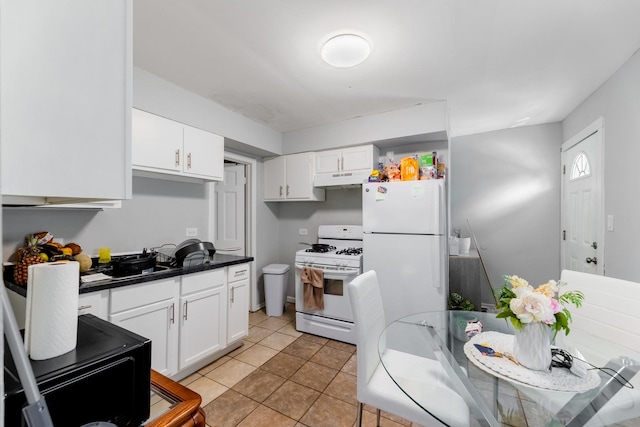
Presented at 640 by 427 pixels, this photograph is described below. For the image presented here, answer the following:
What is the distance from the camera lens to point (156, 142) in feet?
7.45

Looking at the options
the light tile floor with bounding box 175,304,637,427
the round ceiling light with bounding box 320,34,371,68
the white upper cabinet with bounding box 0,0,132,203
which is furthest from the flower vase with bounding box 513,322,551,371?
the round ceiling light with bounding box 320,34,371,68

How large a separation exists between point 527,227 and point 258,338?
141 inches

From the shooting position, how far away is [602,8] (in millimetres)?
1527

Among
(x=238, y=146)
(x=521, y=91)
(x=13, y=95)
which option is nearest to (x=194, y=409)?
(x=13, y=95)

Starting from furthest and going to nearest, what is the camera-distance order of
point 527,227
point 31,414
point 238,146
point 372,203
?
point 527,227, point 238,146, point 372,203, point 31,414

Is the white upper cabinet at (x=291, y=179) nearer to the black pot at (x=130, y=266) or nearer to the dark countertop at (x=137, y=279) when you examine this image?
the dark countertop at (x=137, y=279)

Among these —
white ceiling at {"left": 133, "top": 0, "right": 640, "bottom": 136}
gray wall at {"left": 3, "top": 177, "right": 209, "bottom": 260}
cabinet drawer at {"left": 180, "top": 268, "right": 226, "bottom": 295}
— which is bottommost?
cabinet drawer at {"left": 180, "top": 268, "right": 226, "bottom": 295}

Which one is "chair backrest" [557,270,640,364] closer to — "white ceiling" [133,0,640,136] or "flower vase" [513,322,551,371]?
"flower vase" [513,322,551,371]

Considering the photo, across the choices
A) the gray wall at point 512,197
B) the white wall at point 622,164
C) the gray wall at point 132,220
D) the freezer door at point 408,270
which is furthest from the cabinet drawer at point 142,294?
the gray wall at point 512,197

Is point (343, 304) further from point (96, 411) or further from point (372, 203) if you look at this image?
point (96, 411)

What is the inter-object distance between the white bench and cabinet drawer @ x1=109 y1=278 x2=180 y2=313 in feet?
7.23

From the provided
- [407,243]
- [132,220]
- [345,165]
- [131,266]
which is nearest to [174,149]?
[132,220]

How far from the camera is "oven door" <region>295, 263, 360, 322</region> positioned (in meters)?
2.79

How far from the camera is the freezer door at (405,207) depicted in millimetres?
2500
